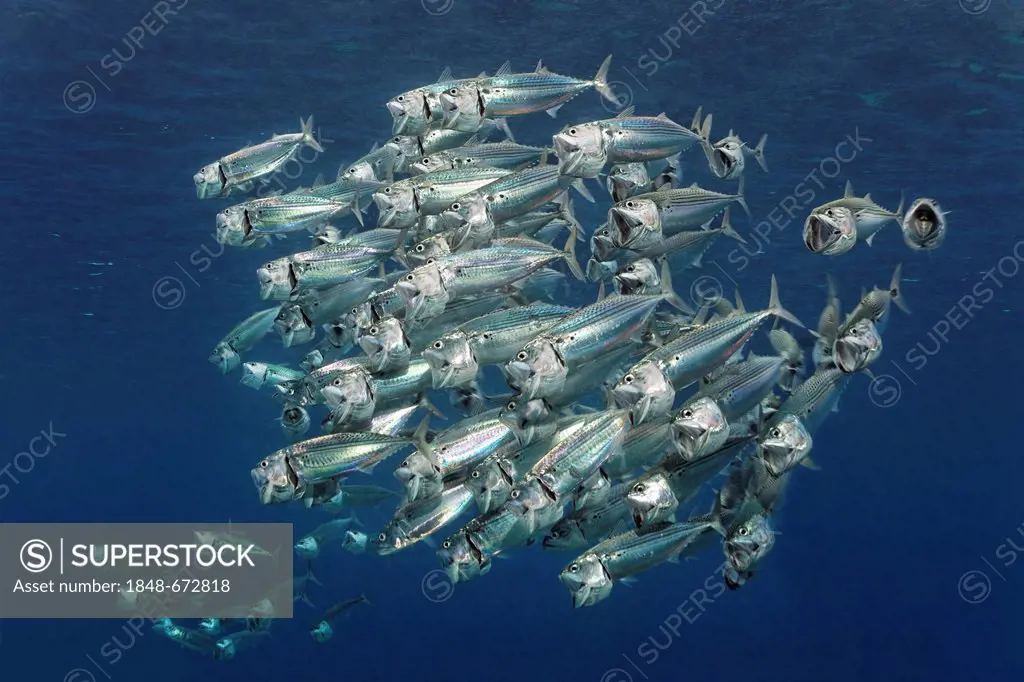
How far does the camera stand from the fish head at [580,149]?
4891 mm

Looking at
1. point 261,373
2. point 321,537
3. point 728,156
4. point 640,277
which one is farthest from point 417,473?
point 321,537

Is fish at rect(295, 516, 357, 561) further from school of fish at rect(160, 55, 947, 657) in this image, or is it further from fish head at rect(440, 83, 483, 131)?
fish head at rect(440, 83, 483, 131)

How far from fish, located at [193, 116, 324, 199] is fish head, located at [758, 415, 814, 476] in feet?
14.9

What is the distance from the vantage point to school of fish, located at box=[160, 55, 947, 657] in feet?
15.3

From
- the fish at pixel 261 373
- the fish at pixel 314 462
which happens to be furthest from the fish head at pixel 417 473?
the fish at pixel 261 373

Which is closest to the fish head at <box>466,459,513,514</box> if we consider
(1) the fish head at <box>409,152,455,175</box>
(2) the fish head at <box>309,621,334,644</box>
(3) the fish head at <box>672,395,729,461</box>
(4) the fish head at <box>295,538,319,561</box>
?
(3) the fish head at <box>672,395,729,461</box>

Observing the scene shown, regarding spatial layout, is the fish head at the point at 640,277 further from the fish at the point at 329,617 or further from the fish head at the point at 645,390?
the fish at the point at 329,617

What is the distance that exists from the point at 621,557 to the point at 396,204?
110 inches

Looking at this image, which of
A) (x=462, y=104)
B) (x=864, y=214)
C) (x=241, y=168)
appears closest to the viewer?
(x=864, y=214)

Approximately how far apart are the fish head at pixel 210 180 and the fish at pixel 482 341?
114 inches

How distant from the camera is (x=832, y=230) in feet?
15.2

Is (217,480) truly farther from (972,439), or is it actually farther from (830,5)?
(830,5)

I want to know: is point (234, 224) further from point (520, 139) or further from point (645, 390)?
point (520, 139)

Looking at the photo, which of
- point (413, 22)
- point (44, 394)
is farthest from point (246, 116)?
point (44, 394)
